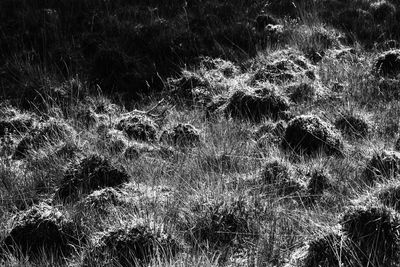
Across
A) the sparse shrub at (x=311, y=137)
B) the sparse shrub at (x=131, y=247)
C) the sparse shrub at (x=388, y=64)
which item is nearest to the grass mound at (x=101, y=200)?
the sparse shrub at (x=131, y=247)

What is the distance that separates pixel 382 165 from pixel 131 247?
1.81 meters

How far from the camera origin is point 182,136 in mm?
4293

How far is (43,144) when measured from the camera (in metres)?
4.27

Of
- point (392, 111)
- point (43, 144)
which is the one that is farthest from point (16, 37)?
point (392, 111)

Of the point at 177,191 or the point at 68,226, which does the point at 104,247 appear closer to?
the point at 68,226

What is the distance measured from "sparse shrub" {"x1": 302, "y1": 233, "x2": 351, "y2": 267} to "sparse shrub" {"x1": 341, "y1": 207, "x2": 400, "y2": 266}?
0.19 feet

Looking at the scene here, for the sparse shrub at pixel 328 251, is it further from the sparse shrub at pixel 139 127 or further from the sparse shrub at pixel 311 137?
the sparse shrub at pixel 139 127

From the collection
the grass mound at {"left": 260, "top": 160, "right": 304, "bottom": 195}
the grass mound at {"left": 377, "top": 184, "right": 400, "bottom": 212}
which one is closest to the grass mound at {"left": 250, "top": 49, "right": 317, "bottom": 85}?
the grass mound at {"left": 260, "top": 160, "right": 304, "bottom": 195}

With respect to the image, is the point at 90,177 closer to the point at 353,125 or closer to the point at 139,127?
the point at 139,127

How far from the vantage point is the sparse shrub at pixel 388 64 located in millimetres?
5504

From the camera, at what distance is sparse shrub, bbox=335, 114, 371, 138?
426cm

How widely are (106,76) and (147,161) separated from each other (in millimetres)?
2222

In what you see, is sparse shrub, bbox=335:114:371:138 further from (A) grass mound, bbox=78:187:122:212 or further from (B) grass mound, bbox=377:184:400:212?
(A) grass mound, bbox=78:187:122:212

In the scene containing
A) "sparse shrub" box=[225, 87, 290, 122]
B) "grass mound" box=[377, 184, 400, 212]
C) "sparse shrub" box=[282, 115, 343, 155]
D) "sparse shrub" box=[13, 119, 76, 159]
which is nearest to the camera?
"grass mound" box=[377, 184, 400, 212]
